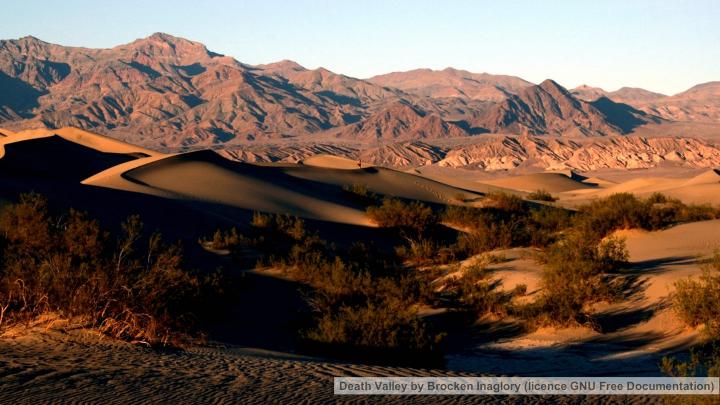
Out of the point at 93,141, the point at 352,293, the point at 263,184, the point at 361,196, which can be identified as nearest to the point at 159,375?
the point at 352,293

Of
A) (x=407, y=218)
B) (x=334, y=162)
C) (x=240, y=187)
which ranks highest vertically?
(x=334, y=162)

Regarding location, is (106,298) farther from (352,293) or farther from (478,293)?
(478,293)

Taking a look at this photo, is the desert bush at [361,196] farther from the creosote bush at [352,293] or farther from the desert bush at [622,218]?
the desert bush at [622,218]

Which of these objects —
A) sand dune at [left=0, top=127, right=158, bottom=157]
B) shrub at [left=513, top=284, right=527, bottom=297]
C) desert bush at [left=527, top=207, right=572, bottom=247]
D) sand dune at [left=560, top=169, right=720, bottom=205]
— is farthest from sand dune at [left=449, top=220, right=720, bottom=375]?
sand dune at [left=0, top=127, right=158, bottom=157]

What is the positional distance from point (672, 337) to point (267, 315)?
805 centimetres

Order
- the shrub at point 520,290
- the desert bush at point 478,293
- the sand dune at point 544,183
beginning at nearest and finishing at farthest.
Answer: the desert bush at point 478,293 → the shrub at point 520,290 → the sand dune at point 544,183

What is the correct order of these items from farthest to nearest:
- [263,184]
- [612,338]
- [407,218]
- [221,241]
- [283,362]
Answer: [263,184], [407,218], [221,241], [612,338], [283,362]

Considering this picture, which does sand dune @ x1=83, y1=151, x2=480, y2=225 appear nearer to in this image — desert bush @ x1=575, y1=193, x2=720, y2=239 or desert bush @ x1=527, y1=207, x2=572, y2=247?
desert bush @ x1=527, y1=207, x2=572, y2=247

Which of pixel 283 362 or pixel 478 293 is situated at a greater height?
pixel 478 293

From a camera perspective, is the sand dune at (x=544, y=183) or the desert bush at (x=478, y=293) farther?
the sand dune at (x=544, y=183)

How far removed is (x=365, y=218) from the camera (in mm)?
34656

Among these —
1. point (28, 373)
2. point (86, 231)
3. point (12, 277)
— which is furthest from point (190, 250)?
point (28, 373)

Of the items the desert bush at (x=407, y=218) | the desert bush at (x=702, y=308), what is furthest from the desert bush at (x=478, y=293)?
the desert bush at (x=407, y=218)

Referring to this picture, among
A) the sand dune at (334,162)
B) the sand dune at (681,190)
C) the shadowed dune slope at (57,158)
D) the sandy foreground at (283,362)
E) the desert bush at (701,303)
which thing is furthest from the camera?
the sand dune at (334,162)
